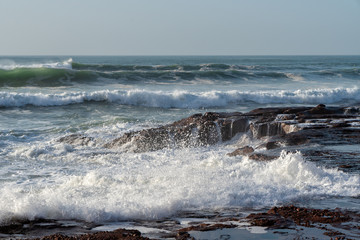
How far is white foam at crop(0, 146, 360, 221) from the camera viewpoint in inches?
229

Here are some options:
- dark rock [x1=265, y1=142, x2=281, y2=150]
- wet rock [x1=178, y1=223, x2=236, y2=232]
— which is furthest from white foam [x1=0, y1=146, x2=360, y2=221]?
dark rock [x1=265, y1=142, x2=281, y2=150]

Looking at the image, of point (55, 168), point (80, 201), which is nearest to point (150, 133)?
point (55, 168)

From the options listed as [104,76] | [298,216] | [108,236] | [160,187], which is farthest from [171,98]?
[108,236]

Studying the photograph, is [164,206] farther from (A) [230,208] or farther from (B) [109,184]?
(B) [109,184]

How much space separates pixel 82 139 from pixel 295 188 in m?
6.59

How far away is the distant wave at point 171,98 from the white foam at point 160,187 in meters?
10.9

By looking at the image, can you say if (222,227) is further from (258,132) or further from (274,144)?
(258,132)

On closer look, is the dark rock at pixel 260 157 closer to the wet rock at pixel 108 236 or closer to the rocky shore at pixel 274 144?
the rocky shore at pixel 274 144

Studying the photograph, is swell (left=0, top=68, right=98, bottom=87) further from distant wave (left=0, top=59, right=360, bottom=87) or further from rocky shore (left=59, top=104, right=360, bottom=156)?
rocky shore (left=59, top=104, right=360, bottom=156)

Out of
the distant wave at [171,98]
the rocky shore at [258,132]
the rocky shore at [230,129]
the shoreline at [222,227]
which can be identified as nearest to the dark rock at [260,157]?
the rocky shore at [258,132]

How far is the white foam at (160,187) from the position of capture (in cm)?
582

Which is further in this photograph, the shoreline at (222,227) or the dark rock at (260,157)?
the dark rock at (260,157)

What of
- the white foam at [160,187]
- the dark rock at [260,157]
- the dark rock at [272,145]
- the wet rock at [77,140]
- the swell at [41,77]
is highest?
the swell at [41,77]

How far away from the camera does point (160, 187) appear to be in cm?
692
